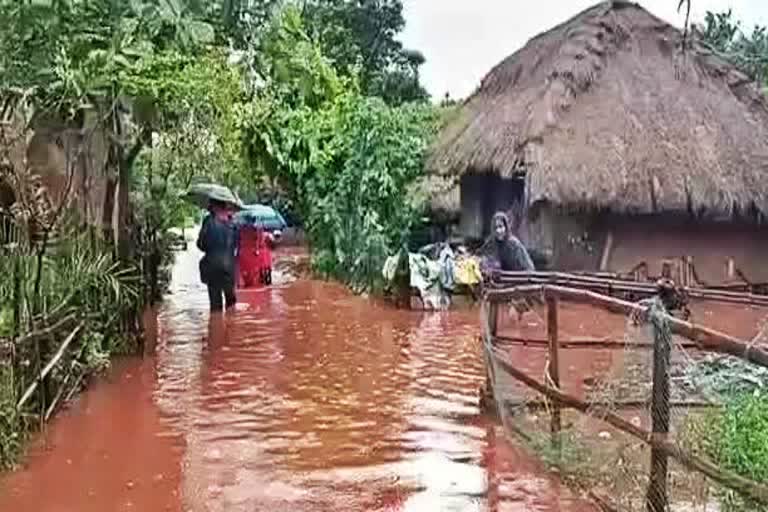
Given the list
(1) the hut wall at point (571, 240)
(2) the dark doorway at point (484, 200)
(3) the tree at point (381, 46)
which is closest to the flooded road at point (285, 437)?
(1) the hut wall at point (571, 240)

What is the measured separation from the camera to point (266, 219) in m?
30.2

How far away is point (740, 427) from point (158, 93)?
7088 mm

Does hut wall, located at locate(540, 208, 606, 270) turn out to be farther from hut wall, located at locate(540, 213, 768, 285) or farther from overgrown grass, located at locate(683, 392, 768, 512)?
overgrown grass, located at locate(683, 392, 768, 512)

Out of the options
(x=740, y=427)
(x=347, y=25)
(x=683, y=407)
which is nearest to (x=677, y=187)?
(x=683, y=407)

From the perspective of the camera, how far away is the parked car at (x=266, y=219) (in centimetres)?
2372

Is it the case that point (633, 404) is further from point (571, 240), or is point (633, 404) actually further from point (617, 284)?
point (571, 240)

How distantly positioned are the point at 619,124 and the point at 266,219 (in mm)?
12597

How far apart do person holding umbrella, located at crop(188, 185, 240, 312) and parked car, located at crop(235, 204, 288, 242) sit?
5.52 metres

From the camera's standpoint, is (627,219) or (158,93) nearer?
(158,93)

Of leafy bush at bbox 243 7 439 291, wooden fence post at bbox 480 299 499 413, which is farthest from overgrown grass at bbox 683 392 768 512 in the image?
leafy bush at bbox 243 7 439 291

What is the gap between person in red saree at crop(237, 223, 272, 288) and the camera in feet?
68.9

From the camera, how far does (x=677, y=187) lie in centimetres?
1898

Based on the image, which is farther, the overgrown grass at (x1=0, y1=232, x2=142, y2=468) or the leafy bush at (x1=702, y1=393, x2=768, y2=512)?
the overgrown grass at (x1=0, y1=232, x2=142, y2=468)

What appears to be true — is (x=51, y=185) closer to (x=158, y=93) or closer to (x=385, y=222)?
(x=158, y=93)
